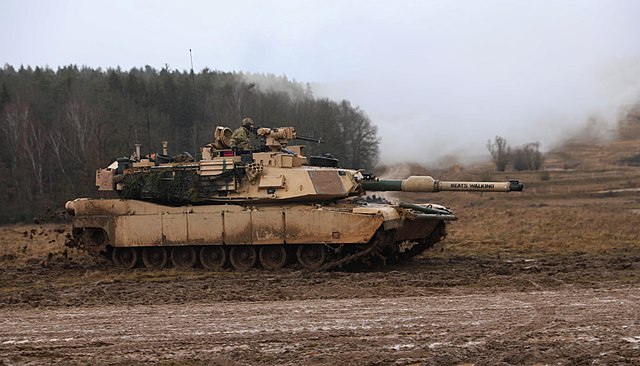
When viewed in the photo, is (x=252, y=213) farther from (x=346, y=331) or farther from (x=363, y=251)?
(x=346, y=331)

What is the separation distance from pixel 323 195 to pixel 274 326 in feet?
25.2

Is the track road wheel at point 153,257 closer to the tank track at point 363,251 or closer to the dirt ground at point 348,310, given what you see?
the tank track at point 363,251

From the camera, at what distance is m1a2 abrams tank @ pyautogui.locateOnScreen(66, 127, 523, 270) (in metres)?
17.2

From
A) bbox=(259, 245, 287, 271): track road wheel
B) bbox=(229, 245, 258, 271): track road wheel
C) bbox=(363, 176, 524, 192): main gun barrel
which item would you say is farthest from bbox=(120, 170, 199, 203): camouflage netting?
bbox=(363, 176, 524, 192): main gun barrel

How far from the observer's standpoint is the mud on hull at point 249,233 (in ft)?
55.8

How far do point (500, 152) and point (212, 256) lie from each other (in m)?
34.9

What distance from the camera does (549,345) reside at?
28.6 feet

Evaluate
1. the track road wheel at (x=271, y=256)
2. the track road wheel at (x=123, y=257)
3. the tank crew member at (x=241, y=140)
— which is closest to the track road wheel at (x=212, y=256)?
the track road wheel at (x=271, y=256)

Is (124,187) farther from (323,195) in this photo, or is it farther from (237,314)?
(237,314)

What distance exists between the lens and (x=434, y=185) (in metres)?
18.4

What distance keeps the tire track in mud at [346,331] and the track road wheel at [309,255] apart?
4.67 m

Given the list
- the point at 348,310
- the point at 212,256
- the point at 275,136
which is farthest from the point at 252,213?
the point at 348,310

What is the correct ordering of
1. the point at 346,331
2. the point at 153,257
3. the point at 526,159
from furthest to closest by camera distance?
the point at 526,159 < the point at 153,257 < the point at 346,331

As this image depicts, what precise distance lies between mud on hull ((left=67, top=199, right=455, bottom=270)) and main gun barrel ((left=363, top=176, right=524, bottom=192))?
60 centimetres
